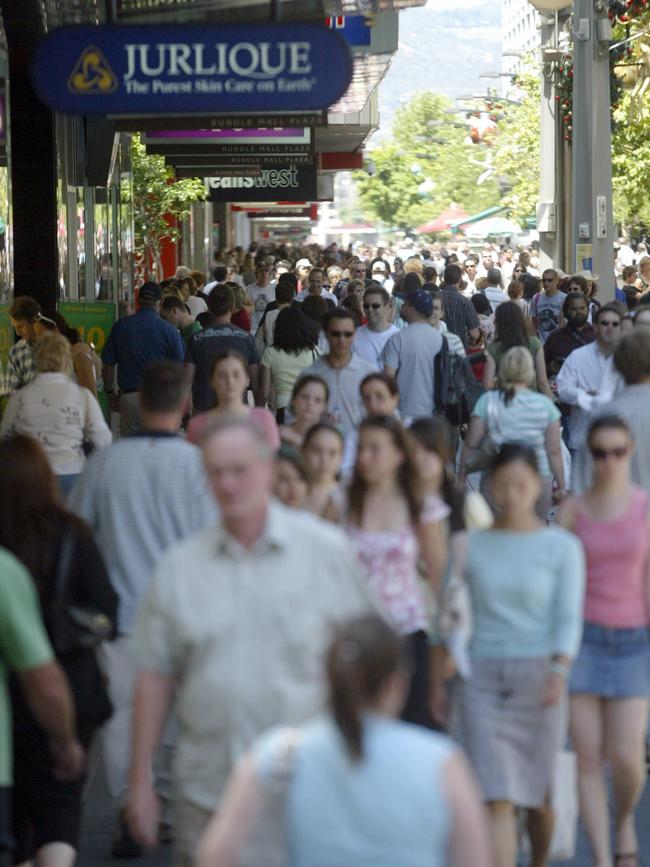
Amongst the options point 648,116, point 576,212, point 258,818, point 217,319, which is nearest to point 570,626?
point 258,818

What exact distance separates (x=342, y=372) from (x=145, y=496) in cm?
396

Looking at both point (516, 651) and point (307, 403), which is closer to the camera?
point (516, 651)

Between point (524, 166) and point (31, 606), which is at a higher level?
point (524, 166)

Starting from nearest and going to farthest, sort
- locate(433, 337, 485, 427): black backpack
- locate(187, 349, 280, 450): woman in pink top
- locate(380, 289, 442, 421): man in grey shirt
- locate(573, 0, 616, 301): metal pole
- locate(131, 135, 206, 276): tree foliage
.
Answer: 1. locate(187, 349, 280, 450): woman in pink top
2. locate(433, 337, 485, 427): black backpack
3. locate(380, 289, 442, 421): man in grey shirt
4. locate(573, 0, 616, 301): metal pole
5. locate(131, 135, 206, 276): tree foliage

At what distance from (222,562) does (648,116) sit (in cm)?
2661

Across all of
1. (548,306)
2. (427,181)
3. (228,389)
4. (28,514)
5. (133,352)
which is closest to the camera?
(28,514)

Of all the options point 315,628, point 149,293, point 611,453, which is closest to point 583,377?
point 149,293

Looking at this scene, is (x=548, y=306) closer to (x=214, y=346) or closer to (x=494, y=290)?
(x=494, y=290)

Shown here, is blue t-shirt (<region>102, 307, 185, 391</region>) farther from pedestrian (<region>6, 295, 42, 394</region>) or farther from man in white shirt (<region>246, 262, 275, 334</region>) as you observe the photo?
man in white shirt (<region>246, 262, 275, 334</region>)

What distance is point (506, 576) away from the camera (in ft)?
19.0

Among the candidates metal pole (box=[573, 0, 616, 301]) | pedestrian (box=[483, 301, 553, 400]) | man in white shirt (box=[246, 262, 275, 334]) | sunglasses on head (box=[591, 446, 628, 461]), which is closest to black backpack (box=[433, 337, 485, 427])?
pedestrian (box=[483, 301, 553, 400])

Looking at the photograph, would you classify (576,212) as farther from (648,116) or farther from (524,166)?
(524,166)

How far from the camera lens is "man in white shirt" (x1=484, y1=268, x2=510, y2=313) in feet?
71.6

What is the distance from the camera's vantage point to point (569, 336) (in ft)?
46.3
